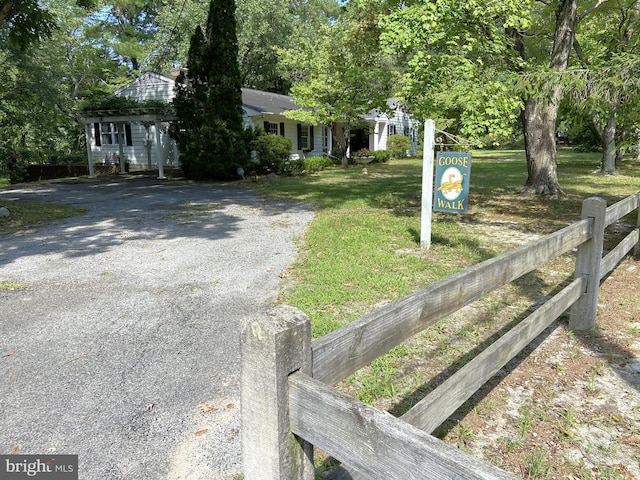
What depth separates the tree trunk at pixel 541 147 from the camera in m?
11.6

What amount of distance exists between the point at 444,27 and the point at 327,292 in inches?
266

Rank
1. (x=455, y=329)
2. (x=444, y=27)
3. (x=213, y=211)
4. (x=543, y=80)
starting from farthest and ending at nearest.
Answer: (x=213, y=211), (x=444, y=27), (x=543, y=80), (x=455, y=329)

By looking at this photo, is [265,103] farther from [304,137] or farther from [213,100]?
[213,100]

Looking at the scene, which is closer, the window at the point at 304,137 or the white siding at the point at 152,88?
the white siding at the point at 152,88

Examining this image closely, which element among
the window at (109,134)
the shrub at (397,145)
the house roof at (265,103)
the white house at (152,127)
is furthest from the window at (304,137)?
the window at (109,134)

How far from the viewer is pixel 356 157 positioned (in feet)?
91.4

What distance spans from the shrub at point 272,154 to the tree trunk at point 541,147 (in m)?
10.2

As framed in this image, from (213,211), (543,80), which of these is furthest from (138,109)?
(543,80)

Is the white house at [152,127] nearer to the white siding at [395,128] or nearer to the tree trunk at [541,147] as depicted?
the white siding at [395,128]

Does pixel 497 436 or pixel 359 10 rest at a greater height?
→ pixel 359 10

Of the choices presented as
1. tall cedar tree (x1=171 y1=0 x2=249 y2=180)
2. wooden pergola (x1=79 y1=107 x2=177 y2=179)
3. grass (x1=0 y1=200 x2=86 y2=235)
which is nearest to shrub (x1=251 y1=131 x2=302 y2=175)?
tall cedar tree (x1=171 y1=0 x2=249 y2=180)

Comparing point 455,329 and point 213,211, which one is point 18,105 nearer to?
point 213,211

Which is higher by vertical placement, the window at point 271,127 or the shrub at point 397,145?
the window at point 271,127

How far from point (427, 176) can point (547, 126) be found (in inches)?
267
